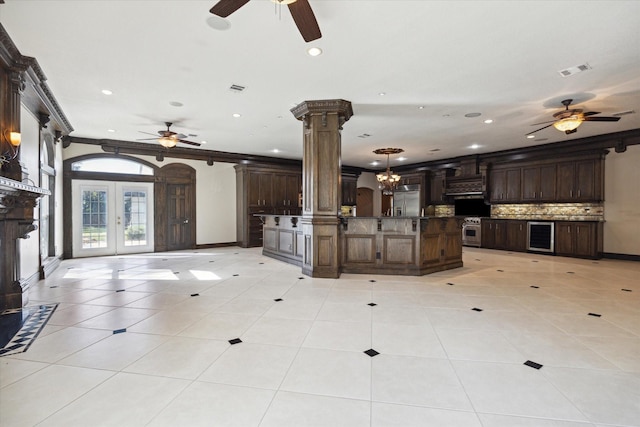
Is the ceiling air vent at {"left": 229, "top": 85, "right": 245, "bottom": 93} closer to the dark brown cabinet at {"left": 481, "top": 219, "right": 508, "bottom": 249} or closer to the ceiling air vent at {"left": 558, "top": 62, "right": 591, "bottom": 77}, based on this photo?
the ceiling air vent at {"left": 558, "top": 62, "right": 591, "bottom": 77}

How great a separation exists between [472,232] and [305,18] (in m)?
9.12

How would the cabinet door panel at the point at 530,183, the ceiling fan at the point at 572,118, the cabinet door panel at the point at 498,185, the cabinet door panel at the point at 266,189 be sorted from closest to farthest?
the ceiling fan at the point at 572,118
the cabinet door panel at the point at 530,183
the cabinet door panel at the point at 498,185
the cabinet door panel at the point at 266,189

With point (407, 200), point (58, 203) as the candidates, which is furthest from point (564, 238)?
point (58, 203)

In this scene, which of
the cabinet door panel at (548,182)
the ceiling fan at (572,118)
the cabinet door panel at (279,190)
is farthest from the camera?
the cabinet door panel at (279,190)

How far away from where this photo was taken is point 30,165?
15.1 feet

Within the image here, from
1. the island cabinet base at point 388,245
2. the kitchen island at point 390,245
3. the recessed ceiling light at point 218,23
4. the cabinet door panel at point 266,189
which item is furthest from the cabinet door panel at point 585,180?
the recessed ceiling light at point 218,23

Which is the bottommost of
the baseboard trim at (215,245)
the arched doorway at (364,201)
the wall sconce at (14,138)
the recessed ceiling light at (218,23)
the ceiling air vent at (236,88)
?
the baseboard trim at (215,245)

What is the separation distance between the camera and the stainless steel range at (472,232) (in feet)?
31.0

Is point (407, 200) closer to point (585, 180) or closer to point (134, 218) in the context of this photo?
point (585, 180)

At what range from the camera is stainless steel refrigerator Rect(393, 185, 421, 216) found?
37.0 feet

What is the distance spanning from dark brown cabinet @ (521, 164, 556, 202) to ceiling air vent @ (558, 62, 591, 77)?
204 inches

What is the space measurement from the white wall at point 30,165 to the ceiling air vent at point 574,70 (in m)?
7.39

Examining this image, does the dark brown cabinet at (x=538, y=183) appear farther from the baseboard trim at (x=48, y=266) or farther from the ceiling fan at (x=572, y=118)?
the baseboard trim at (x=48, y=266)

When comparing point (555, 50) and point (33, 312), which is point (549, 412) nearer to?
point (555, 50)
